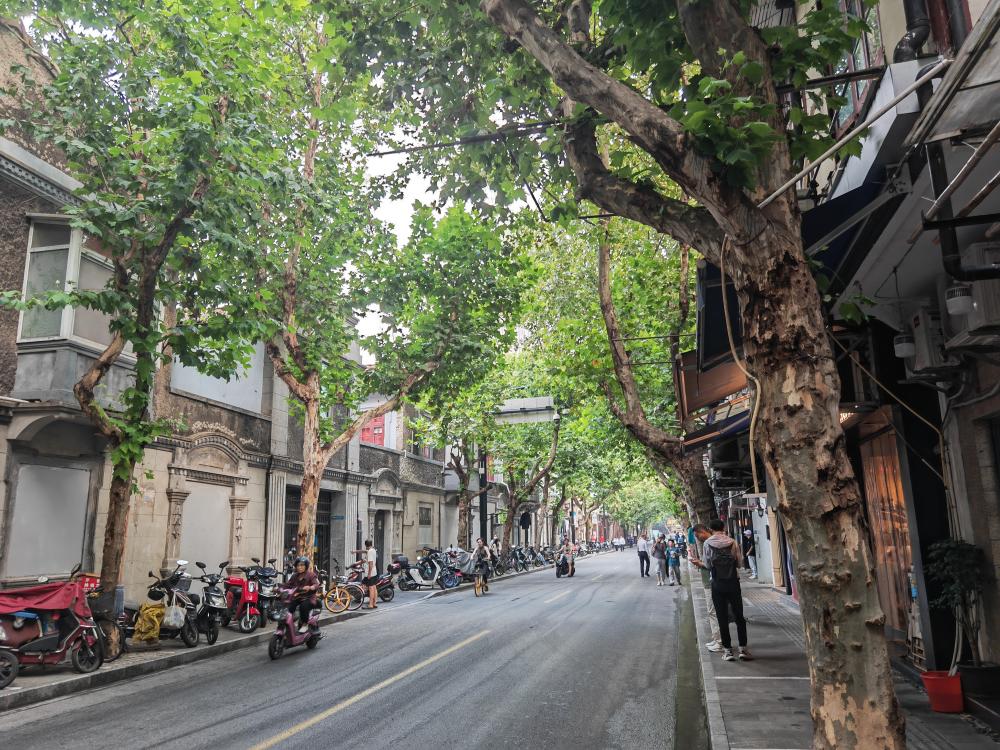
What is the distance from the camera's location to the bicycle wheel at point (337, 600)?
674 inches

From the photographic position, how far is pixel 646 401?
76.4 feet

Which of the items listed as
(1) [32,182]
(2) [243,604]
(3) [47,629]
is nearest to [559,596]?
(2) [243,604]

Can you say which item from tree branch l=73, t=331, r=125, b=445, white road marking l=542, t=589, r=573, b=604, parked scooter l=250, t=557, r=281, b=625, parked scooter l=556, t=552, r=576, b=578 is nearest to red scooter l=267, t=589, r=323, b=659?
parked scooter l=250, t=557, r=281, b=625

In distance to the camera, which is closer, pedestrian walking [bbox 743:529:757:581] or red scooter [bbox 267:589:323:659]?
red scooter [bbox 267:589:323:659]

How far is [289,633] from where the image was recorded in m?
11.2

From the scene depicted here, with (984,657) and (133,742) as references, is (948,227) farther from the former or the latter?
(133,742)

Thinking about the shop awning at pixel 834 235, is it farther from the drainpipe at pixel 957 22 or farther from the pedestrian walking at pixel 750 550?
the pedestrian walking at pixel 750 550

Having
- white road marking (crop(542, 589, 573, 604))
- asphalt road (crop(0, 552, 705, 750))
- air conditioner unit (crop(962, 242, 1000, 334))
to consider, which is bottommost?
white road marking (crop(542, 589, 573, 604))

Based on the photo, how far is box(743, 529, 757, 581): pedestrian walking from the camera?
91.1 ft

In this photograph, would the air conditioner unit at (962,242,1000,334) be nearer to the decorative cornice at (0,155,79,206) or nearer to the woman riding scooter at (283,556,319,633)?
the woman riding scooter at (283,556,319,633)

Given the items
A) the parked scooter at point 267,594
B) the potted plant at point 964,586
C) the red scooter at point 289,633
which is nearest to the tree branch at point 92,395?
the red scooter at point 289,633

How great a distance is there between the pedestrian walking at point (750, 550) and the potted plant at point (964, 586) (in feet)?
66.3

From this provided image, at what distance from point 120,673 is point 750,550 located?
24.7 meters

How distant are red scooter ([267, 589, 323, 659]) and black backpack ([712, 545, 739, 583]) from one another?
6380 mm
